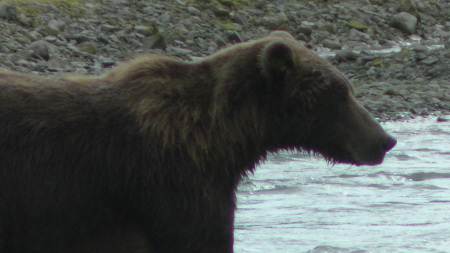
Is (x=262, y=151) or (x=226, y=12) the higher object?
(x=262, y=151)

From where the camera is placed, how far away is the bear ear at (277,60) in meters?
5.01

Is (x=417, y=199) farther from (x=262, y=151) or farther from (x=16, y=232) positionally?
(x=16, y=232)

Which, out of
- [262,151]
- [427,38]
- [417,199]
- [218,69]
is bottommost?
[427,38]

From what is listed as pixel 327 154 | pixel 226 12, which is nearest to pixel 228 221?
pixel 327 154

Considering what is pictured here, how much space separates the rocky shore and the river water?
146 inches

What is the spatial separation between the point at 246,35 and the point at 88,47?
621 cm

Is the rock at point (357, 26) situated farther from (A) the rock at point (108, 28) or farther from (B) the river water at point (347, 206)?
(B) the river water at point (347, 206)

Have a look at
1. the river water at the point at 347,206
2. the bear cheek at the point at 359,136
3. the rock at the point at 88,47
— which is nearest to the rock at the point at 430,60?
the rock at the point at 88,47

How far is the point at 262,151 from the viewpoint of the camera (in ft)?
17.0

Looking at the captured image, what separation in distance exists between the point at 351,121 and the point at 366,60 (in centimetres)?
1492

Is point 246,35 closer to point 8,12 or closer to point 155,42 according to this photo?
point 155,42

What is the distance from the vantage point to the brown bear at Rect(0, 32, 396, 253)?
4660 mm

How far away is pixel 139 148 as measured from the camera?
4777mm

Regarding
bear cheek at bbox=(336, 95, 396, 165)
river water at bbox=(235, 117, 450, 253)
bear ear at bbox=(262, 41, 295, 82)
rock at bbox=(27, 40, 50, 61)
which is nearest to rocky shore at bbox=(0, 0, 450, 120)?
rock at bbox=(27, 40, 50, 61)
